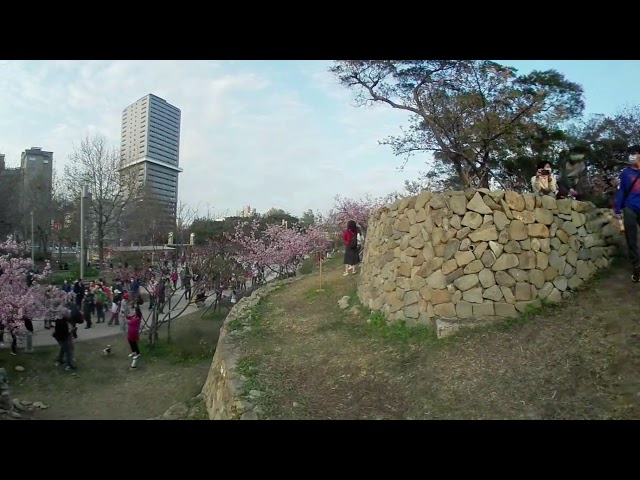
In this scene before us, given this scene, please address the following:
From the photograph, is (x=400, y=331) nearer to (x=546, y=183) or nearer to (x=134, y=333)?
(x=546, y=183)

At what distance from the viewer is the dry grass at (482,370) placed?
10.3 feet

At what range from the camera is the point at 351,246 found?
→ 28.8 ft

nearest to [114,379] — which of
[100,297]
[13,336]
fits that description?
[13,336]

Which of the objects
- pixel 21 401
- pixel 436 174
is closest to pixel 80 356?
pixel 21 401

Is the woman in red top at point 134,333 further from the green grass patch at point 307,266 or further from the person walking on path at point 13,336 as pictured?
the green grass patch at point 307,266

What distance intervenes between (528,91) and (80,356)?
13.1 m

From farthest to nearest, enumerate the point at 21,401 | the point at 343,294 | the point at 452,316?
1. the point at 343,294
2. the point at 21,401
3. the point at 452,316

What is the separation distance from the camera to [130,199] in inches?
856

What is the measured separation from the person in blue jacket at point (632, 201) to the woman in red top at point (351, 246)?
16.6 ft

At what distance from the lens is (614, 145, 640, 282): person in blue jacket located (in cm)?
407

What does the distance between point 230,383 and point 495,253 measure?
341 centimetres

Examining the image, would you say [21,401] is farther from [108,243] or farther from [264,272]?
[108,243]

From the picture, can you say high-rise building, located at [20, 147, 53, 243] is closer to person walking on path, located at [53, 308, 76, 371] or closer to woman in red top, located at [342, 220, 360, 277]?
person walking on path, located at [53, 308, 76, 371]

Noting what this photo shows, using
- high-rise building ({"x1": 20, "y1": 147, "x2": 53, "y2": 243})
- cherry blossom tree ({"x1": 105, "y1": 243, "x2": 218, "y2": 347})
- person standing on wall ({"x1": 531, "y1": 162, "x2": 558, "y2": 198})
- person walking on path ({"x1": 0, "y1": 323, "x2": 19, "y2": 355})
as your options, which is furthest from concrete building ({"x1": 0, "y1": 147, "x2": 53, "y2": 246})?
person standing on wall ({"x1": 531, "y1": 162, "x2": 558, "y2": 198})
